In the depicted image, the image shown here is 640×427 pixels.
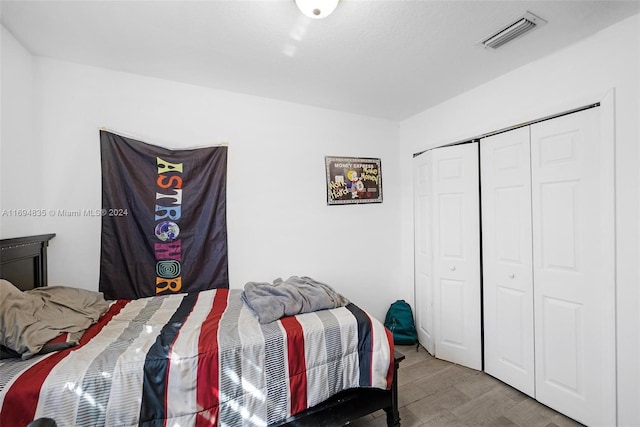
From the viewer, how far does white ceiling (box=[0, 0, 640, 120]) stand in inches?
60.4

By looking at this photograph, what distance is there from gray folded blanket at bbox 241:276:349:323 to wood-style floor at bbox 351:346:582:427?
87 cm

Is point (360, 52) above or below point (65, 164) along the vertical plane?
above

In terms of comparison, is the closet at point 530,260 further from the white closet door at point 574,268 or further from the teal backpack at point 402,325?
the teal backpack at point 402,325

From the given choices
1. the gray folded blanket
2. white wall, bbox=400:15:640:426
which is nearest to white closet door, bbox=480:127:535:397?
white wall, bbox=400:15:640:426

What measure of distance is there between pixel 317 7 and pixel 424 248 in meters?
2.40

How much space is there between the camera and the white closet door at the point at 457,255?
253 centimetres

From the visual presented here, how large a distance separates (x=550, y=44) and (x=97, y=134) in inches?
131

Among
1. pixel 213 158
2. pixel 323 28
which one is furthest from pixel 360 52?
pixel 213 158

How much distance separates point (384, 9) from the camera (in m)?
1.54

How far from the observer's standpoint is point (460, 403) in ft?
6.82

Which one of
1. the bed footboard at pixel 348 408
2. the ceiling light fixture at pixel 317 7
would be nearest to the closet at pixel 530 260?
the bed footboard at pixel 348 408

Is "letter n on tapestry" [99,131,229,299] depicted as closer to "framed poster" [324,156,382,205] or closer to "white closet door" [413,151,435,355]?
"framed poster" [324,156,382,205]

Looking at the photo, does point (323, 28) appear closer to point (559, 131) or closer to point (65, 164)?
point (559, 131)

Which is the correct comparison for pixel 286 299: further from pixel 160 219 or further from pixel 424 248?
pixel 424 248
